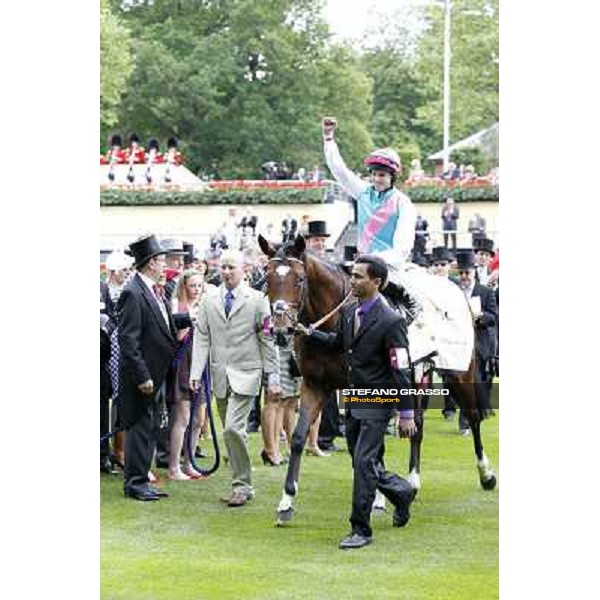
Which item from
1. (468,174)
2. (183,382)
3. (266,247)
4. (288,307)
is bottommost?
(183,382)

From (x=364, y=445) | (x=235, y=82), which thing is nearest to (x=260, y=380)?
(x=364, y=445)

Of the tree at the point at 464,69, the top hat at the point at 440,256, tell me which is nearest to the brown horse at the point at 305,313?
the top hat at the point at 440,256

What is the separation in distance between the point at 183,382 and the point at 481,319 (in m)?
2.75

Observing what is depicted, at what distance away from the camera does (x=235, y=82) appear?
75.6 ft

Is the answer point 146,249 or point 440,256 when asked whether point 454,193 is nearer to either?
point 440,256

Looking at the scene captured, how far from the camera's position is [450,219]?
21203 mm

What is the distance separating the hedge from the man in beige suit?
1150 centimetres

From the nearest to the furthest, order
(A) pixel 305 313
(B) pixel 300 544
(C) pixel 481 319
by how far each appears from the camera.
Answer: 1. (B) pixel 300 544
2. (A) pixel 305 313
3. (C) pixel 481 319

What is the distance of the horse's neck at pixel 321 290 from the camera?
8.75 metres

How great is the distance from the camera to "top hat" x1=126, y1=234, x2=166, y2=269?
946cm

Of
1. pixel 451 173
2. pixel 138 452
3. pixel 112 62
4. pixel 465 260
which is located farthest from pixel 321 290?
pixel 451 173

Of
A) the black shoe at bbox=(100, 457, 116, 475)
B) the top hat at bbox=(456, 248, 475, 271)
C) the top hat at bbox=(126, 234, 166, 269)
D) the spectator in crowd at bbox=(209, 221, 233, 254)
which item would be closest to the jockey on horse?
the top hat at bbox=(126, 234, 166, 269)
